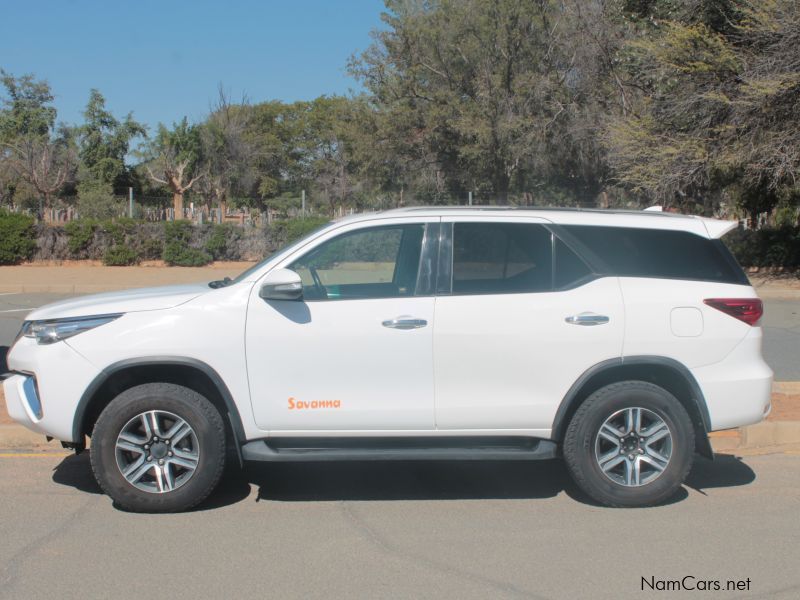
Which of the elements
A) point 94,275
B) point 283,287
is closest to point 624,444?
point 283,287

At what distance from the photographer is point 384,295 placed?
5574 millimetres

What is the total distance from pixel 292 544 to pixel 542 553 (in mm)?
1448

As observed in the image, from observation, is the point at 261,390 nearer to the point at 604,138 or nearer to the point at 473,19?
the point at 604,138

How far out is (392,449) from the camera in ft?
18.0

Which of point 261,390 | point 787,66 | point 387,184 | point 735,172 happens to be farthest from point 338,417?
point 387,184

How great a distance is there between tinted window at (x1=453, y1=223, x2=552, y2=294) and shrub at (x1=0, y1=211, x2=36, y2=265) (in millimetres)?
25077

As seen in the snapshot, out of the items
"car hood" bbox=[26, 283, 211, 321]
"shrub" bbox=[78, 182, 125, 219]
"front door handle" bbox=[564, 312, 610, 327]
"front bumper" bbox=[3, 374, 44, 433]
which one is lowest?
"front bumper" bbox=[3, 374, 44, 433]

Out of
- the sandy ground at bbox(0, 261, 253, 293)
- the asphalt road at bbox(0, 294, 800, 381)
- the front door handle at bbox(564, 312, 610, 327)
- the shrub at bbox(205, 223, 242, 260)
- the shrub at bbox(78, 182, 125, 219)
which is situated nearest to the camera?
the front door handle at bbox(564, 312, 610, 327)

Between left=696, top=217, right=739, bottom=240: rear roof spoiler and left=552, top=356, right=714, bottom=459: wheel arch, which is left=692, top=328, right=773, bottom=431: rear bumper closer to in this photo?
left=552, top=356, right=714, bottom=459: wheel arch

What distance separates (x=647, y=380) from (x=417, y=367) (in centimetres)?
162

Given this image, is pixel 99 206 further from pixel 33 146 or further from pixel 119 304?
pixel 119 304

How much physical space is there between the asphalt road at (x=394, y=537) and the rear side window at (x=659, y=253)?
1578mm

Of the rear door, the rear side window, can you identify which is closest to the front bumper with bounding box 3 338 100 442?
the rear door

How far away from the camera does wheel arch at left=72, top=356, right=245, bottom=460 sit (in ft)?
17.5
